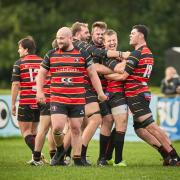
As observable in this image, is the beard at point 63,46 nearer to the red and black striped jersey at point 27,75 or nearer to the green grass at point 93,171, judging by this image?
the red and black striped jersey at point 27,75

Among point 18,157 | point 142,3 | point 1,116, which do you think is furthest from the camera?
point 142,3

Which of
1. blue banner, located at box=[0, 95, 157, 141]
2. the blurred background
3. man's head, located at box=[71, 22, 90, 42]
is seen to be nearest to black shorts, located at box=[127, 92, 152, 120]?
man's head, located at box=[71, 22, 90, 42]

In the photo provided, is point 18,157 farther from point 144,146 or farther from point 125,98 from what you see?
point 144,146

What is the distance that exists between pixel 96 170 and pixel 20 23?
151 feet

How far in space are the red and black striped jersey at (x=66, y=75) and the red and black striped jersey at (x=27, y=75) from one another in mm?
1483

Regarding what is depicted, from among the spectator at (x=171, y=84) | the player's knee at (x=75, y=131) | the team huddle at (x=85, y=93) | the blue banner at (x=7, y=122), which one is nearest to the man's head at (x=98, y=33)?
the team huddle at (x=85, y=93)

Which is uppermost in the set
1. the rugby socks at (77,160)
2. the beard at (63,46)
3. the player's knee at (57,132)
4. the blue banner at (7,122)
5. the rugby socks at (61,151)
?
the beard at (63,46)

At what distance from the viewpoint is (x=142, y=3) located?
61000 millimetres

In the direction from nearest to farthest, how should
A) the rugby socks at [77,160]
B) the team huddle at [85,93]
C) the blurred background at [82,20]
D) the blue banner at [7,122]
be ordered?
the team huddle at [85,93] → the rugby socks at [77,160] → the blue banner at [7,122] → the blurred background at [82,20]

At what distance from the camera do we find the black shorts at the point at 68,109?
13953mm

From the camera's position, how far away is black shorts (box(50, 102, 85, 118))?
549 inches

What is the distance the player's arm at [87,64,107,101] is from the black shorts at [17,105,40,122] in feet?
6.18

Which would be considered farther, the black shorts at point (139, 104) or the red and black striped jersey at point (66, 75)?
the black shorts at point (139, 104)

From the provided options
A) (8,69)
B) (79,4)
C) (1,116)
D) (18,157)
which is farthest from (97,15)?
(18,157)
